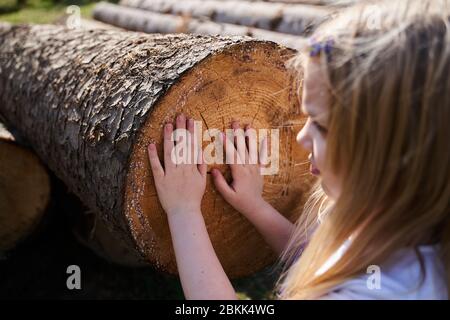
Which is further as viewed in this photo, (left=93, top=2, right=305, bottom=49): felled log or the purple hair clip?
(left=93, top=2, right=305, bottom=49): felled log

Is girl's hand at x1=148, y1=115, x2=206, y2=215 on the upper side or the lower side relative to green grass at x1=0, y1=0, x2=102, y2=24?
lower

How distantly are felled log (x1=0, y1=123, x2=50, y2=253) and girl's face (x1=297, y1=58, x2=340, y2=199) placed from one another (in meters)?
1.81

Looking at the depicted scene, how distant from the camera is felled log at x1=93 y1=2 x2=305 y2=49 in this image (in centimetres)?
387

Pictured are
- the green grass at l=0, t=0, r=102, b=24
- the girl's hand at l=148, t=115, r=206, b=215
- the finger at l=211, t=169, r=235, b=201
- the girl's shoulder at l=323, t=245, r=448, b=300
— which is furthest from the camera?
the green grass at l=0, t=0, r=102, b=24

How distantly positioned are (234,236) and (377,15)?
37.7 inches

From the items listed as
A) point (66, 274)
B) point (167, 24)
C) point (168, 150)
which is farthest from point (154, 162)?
point (167, 24)

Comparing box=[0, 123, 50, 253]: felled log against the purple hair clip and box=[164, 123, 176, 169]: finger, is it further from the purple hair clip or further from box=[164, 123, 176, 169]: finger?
the purple hair clip

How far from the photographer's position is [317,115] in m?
1.25

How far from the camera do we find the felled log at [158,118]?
64.6 inches

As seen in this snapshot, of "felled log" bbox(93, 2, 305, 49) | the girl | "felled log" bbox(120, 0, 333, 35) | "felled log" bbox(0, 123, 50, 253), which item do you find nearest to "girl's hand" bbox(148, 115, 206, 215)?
the girl

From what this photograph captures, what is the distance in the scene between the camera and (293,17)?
3863mm

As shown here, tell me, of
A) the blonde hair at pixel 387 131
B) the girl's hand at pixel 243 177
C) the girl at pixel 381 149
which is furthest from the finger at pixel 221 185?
the blonde hair at pixel 387 131

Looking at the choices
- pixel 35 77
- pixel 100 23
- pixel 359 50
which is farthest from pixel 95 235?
pixel 100 23

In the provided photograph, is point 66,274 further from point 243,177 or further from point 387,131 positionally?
point 387,131
